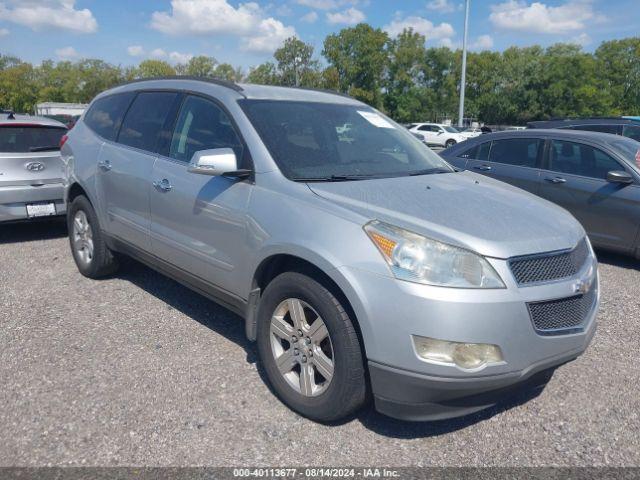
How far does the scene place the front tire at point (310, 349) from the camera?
9.04 ft

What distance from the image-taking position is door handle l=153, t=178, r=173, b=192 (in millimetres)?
3953

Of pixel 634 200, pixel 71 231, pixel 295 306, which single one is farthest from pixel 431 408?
pixel 634 200

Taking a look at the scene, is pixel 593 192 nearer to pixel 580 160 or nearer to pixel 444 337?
pixel 580 160

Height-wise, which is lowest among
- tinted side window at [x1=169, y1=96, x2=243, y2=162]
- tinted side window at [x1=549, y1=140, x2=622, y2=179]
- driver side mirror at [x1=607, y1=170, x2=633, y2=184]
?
driver side mirror at [x1=607, y1=170, x2=633, y2=184]

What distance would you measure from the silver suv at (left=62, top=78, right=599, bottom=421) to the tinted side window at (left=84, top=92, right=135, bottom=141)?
538 mm

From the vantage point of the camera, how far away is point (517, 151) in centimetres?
732

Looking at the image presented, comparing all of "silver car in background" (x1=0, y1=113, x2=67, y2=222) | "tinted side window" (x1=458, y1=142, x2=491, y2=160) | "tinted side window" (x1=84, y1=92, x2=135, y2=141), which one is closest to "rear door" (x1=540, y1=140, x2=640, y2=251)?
"tinted side window" (x1=458, y1=142, x2=491, y2=160)

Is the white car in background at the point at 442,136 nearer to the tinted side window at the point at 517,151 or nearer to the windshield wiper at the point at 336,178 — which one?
the tinted side window at the point at 517,151

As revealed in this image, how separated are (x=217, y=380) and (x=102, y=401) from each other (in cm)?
68

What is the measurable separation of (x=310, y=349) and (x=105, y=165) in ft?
9.24

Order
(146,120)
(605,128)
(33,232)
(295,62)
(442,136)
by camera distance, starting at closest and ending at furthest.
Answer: (146,120) → (33,232) → (605,128) → (442,136) → (295,62)

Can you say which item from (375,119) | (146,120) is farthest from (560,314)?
(146,120)

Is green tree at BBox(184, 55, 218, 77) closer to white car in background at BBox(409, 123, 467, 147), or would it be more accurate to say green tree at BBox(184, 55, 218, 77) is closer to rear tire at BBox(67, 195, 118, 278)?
white car in background at BBox(409, 123, 467, 147)

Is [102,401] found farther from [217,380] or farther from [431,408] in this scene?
[431,408]
